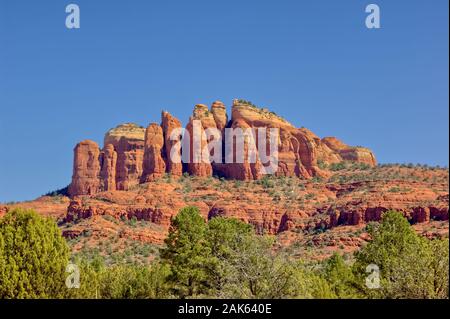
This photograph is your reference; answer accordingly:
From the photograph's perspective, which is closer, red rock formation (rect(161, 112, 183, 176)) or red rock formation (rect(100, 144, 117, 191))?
red rock formation (rect(161, 112, 183, 176))

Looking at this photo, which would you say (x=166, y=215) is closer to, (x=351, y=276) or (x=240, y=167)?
(x=240, y=167)

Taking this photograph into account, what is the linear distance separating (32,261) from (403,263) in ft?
78.2

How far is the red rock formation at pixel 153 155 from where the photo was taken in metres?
165

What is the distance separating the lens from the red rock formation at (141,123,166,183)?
164625 mm

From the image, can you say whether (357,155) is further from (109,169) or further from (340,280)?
(340,280)

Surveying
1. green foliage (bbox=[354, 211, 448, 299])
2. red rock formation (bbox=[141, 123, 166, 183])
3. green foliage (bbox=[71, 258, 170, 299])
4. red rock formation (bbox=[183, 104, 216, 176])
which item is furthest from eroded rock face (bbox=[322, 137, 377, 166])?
green foliage (bbox=[71, 258, 170, 299])

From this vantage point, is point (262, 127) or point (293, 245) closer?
point (293, 245)

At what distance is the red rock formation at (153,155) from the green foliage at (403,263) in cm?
11293

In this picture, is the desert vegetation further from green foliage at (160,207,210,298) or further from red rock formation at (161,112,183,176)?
red rock formation at (161,112,183,176)

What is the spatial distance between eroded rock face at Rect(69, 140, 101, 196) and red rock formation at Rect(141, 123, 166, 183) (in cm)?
1405

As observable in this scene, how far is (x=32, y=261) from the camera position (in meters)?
42.5
